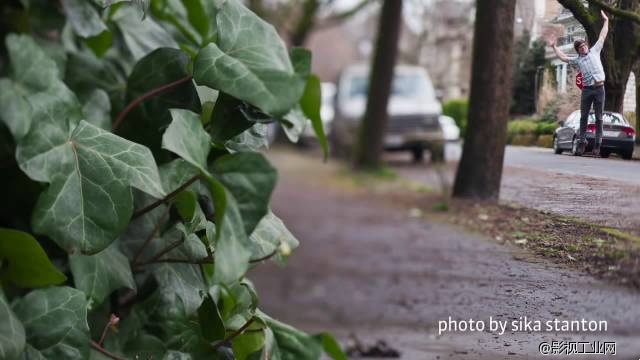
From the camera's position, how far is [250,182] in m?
1.10

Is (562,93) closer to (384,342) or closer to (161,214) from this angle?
(161,214)

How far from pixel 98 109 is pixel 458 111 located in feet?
4.54

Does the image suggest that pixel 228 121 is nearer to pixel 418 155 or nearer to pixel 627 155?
pixel 627 155

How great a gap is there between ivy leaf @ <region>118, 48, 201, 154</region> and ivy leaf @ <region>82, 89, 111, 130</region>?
0.11m

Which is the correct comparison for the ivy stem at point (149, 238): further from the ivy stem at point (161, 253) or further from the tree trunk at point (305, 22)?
the tree trunk at point (305, 22)

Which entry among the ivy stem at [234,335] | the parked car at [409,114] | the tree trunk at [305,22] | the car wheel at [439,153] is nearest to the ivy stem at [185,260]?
the ivy stem at [234,335]

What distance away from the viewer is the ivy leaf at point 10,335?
4.09 ft

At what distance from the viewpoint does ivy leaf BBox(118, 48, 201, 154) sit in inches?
62.4

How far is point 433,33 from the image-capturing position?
19.0 feet

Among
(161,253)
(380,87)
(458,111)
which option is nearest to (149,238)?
(161,253)

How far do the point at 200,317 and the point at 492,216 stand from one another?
78 cm

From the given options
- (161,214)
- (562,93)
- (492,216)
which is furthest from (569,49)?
(161,214)

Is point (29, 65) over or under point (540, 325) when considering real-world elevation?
over

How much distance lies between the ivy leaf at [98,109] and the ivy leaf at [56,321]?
587 mm
